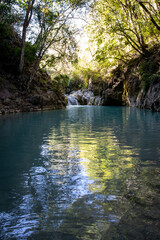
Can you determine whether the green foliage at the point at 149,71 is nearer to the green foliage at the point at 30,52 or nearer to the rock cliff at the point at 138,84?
the rock cliff at the point at 138,84

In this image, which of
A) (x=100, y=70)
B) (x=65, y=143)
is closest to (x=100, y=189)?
(x=65, y=143)

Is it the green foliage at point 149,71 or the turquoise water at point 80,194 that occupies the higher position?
the green foliage at point 149,71

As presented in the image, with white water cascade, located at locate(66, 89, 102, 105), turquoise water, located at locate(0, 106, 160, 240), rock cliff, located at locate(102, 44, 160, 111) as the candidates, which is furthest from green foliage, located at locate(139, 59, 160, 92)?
white water cascade, located at locate(66, 89, 102, 105)

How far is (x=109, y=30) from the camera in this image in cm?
1419

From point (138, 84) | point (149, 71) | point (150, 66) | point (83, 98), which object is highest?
point (150, 66)

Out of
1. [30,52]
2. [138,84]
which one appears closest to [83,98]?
[138,84]

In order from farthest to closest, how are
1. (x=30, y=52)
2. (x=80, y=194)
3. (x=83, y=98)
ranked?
(x=83, y=98), (x=30, y=52), (x=80, y=194)

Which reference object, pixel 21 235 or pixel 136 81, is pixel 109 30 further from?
pixel 21 235

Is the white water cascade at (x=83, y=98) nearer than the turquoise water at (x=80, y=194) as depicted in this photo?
No

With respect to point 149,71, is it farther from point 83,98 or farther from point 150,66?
point 83,98

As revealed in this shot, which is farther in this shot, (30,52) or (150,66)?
(30,52)

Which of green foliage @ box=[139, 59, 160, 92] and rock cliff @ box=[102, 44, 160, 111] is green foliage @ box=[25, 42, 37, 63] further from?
green foliage @ box=[139, 59, 160, 92]

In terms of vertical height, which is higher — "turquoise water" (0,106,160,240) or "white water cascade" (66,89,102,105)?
"white water cascade" (66,89,102,105)

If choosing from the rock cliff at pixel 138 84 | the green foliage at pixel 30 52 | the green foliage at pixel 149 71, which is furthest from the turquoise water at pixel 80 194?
the green foliage at pixel 30 52
